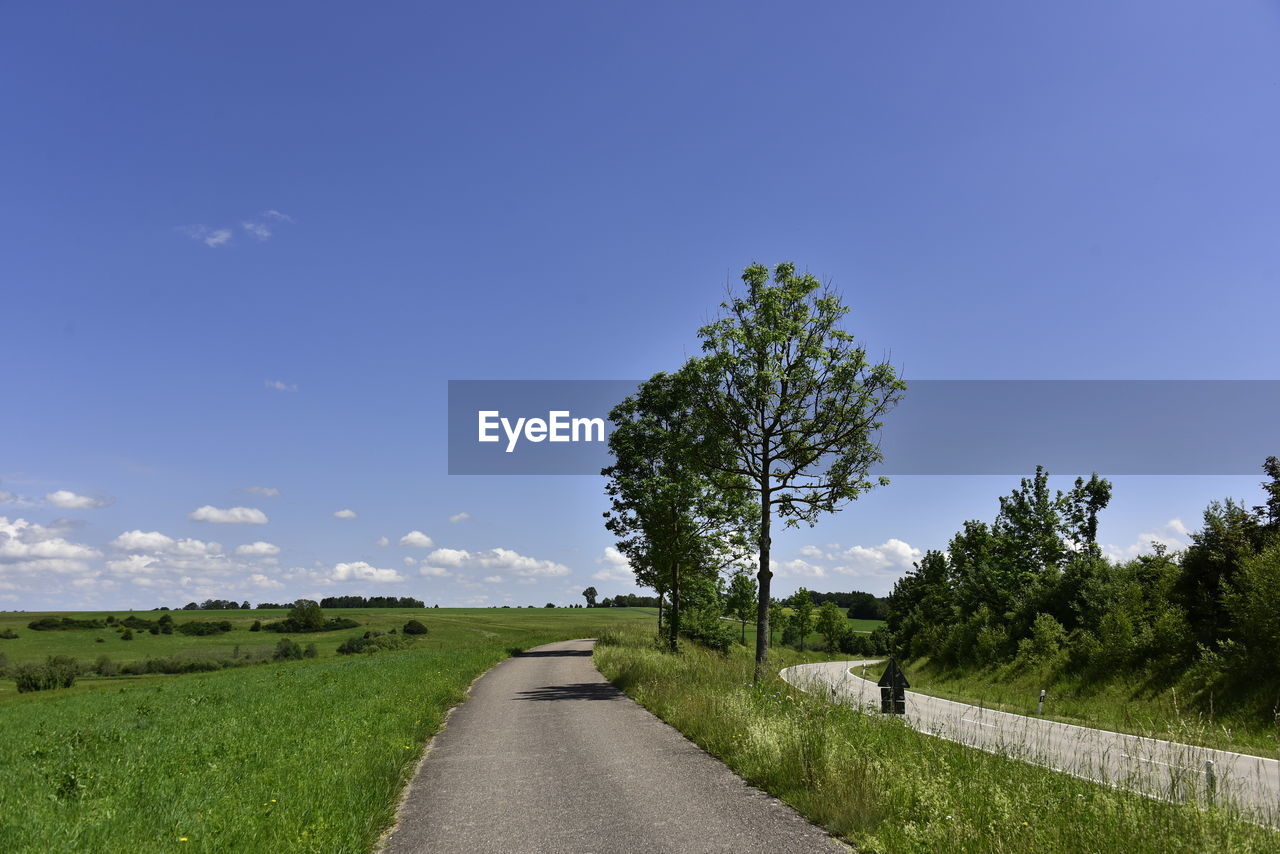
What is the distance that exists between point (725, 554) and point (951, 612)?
971 inches

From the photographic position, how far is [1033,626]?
35.7 m

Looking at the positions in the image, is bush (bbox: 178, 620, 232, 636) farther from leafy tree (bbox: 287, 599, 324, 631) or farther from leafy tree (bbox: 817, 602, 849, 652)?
leafy tree (bbox: 817, 602, 849, 652)

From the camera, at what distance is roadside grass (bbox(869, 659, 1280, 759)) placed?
57.9 feet

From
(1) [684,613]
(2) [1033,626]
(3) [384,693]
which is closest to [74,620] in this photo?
(1) [684,613]

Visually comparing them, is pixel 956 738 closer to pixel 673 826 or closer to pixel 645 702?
pixel 673 826

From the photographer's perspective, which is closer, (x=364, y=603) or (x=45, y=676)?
(x=45, y=676)

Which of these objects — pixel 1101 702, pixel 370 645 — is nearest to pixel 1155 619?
pixel 1101 702

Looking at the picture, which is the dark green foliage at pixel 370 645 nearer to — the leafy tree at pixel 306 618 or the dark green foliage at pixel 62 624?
the leafy tree at pixel 306 618

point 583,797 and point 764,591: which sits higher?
point 764,591

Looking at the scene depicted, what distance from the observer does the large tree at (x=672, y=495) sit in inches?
1005

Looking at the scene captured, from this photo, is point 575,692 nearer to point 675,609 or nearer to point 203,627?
point 675,609

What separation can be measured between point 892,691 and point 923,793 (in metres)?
5.72

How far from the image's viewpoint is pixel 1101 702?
2541 cm

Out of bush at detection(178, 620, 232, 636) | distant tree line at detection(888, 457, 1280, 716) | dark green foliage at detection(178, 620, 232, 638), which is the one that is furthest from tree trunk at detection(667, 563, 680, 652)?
bush at detection(178, 620, 232, 636)
